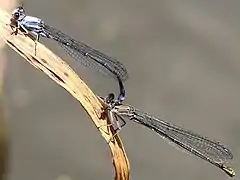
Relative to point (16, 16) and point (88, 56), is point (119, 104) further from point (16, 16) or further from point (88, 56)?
point (16, 16)

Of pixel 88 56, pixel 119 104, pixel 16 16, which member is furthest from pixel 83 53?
pixel 16 16

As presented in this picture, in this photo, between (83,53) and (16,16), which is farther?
(83,53)

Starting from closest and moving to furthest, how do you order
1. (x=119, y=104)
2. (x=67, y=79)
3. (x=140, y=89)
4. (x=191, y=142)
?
(x=67, y=79) → (x=119, y=104) → (x=191, y=142) → (x=140, y=89)

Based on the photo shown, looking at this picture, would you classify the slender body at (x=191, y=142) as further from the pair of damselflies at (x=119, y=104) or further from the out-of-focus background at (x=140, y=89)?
the out-of-focus background at (x=140, y=89)

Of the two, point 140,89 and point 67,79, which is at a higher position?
point 140,89

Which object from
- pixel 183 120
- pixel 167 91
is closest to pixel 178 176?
pixel 183 120

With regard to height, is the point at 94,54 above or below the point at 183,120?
below

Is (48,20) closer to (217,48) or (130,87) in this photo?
(130,87)
